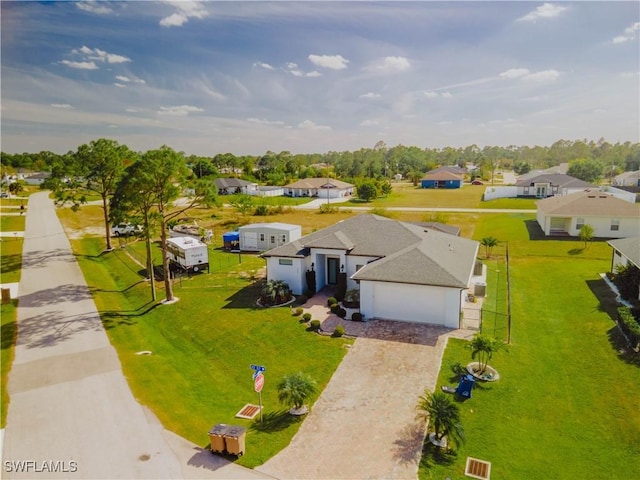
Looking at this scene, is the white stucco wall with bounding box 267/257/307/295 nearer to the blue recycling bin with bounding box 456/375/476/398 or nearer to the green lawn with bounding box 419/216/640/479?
the green lawn with bounding box 419/216/640/479

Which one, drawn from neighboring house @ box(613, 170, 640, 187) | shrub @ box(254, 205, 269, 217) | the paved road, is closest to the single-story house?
neighboring house @ box(613, 170, 640, 187)

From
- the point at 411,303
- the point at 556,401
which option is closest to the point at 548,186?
the point at 411,303

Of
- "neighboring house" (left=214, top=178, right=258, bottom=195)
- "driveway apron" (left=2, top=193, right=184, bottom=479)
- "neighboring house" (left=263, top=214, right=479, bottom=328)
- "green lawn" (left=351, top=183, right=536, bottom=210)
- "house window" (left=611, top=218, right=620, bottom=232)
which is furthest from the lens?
"neighboring house" (left=214, top=178, right=258, bottom=195)

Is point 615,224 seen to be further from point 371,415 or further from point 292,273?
point 371,415

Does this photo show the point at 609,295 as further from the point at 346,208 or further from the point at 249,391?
the point at 346,208

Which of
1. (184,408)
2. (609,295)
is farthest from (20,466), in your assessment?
(609,295)

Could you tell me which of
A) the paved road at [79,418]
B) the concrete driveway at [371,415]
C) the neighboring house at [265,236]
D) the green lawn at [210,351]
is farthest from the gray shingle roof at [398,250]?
the paved road at [79,418]

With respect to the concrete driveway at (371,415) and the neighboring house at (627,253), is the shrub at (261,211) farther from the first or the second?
the neighboring house at (627,253)
